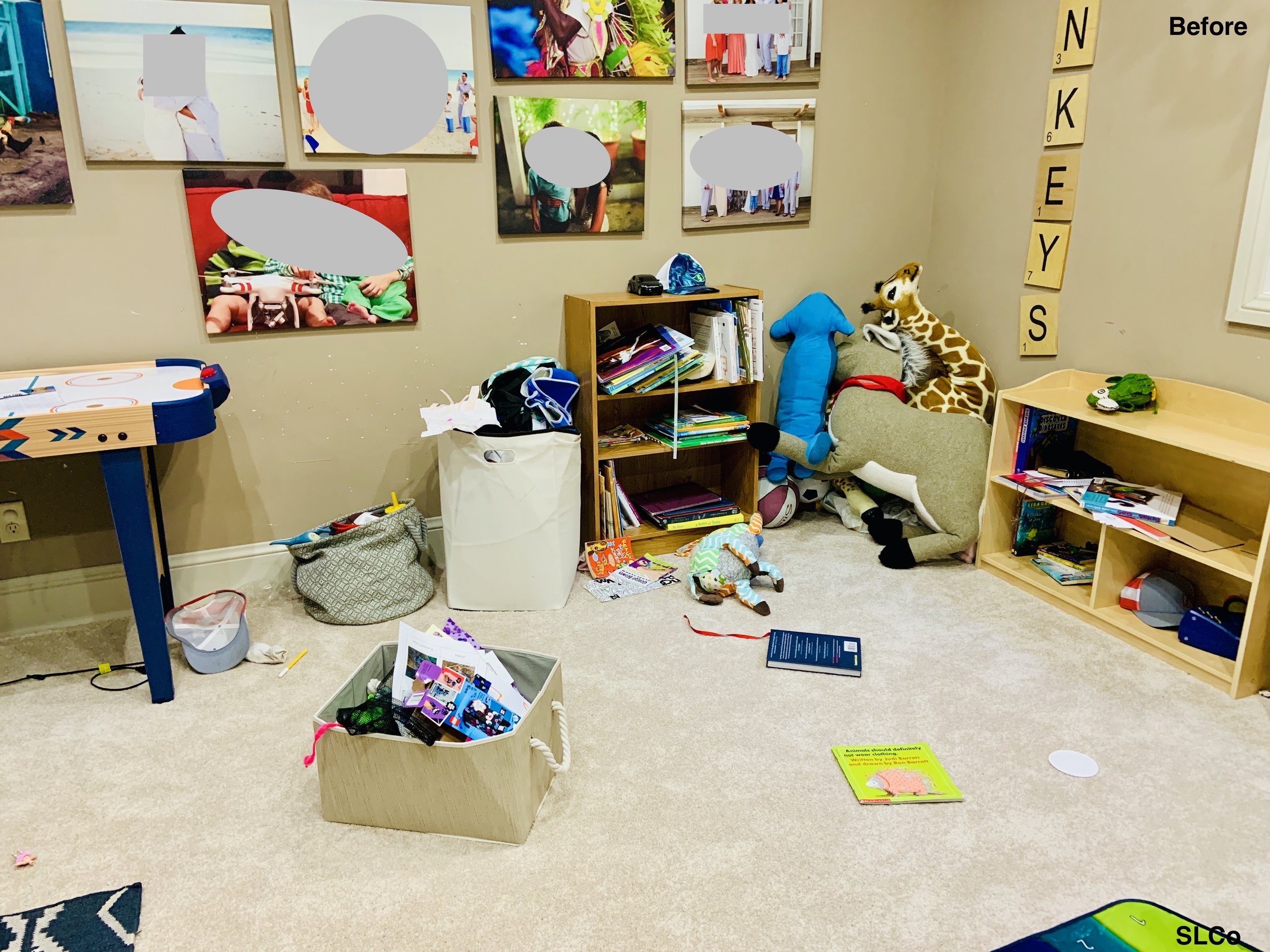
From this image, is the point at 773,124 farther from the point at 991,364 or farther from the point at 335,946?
the point at 335,946

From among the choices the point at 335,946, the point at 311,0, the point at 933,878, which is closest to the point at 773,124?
the point at 311,0

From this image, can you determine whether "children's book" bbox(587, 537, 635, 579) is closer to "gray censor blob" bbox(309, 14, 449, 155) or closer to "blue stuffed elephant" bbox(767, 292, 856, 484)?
"blue stuffed elephant" bbox(767, 292, 856, 484)

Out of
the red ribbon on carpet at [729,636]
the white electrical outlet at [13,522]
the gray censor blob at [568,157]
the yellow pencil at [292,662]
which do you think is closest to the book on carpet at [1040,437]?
the red ribbon on carpet at [729,636]

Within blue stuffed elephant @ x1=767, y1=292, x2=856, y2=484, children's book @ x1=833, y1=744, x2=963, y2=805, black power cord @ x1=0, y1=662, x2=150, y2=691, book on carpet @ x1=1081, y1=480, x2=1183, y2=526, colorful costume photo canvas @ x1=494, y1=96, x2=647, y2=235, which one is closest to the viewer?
children's book @ x1=833, y1=744, x2=963, y2=805

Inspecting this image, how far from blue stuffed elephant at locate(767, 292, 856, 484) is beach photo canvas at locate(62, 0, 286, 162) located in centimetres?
172

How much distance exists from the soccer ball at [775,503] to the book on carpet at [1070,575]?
2.77 ft

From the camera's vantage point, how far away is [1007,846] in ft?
5.20

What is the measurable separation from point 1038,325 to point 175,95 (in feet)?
8.50

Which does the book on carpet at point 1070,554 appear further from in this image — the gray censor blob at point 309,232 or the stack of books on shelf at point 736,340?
the gray censor blob at point 309,232

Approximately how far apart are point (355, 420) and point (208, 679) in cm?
87

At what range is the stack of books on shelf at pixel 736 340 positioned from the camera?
2801 millimetres

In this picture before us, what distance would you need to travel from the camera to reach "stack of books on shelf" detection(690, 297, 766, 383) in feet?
9.19

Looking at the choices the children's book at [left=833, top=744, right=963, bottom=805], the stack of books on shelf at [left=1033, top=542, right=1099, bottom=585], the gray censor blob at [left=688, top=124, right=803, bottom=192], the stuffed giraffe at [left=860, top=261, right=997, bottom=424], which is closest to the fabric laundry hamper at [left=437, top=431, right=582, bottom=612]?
the children's book at [left=833, top=744, right=963, bottom=805]

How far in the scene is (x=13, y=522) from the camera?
2.39 metres
